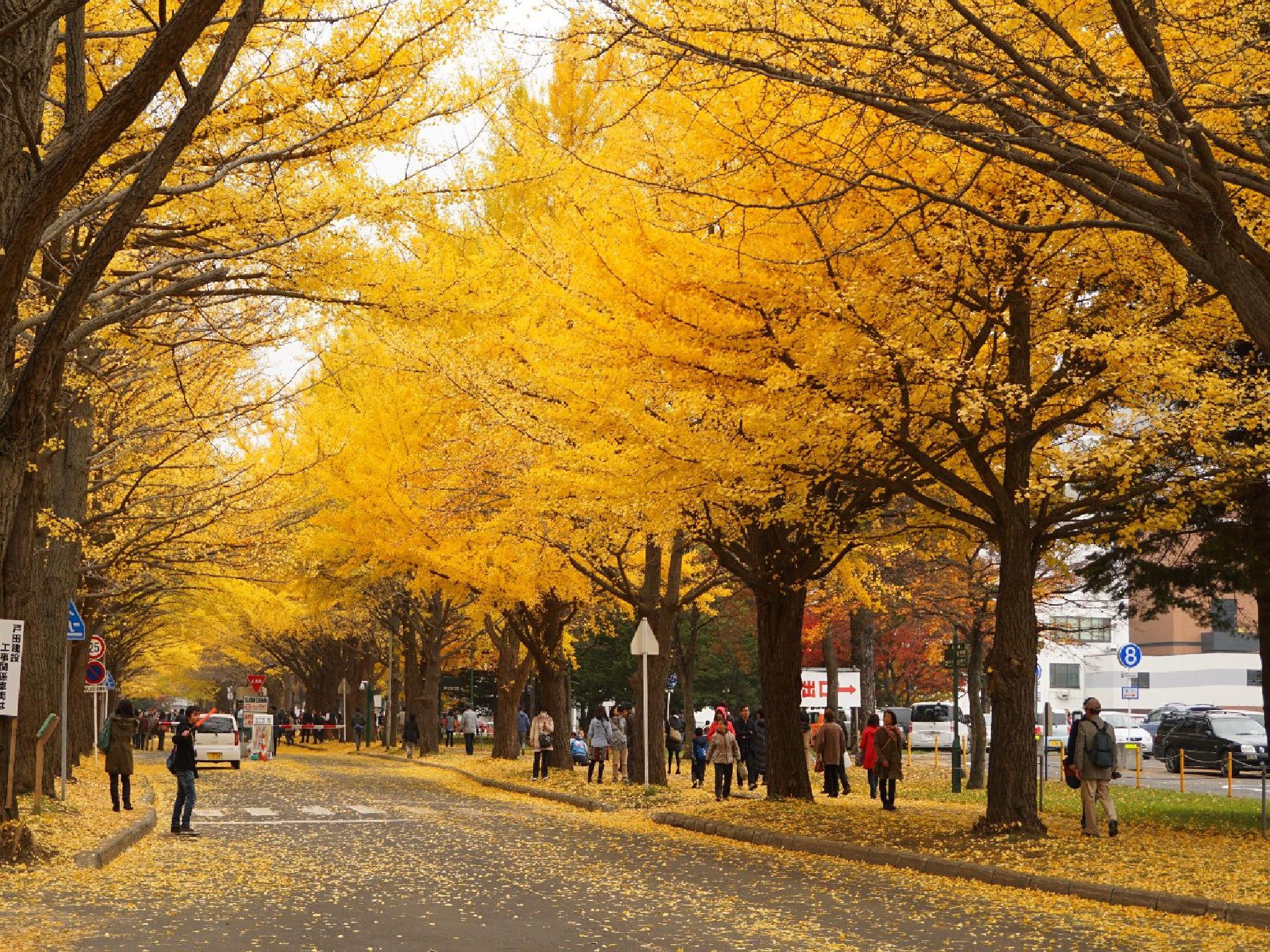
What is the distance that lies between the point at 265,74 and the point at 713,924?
7728mm

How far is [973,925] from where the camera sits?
1122cm

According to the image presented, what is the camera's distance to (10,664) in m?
13.9

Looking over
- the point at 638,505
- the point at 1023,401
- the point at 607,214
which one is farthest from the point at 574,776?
the point at 1023,401

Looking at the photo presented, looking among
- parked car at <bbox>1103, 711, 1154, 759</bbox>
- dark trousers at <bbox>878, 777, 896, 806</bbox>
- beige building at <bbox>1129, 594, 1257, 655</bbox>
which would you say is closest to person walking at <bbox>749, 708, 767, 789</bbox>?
dark trousers at <bbox>878, 777, 896, 806</bbox>

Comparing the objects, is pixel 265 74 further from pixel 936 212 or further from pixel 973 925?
pixel 973 925

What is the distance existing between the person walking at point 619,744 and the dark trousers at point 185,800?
1230 cm

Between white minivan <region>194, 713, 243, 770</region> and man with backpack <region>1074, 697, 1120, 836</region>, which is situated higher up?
man with backpack <region>1074, 697, 1120, 836</region>

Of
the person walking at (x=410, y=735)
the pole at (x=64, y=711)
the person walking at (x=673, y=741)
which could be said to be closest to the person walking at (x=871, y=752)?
the person walking at (x=673, y=741)

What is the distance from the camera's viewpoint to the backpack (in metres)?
17.1

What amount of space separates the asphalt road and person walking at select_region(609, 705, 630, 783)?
10.4 metres

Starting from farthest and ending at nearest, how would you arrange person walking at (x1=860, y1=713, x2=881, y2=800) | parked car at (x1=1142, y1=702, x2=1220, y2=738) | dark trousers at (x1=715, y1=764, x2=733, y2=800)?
1. parked car at (x1=1142, y1=702, x2=1220, y2=738)
2. dark trousers at (x1=715, y1=764, x2=733, y2=800)
3. person walking at (x1=860, y1=713, x2=881, y2=800)

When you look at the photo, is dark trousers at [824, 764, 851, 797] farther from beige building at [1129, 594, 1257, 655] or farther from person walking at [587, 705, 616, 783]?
beige building at [1129, 594, 1257, 655]

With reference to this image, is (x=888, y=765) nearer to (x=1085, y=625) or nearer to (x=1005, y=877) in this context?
(x=1005, y=877)

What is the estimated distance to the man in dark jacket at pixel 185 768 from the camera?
18.3 metres
